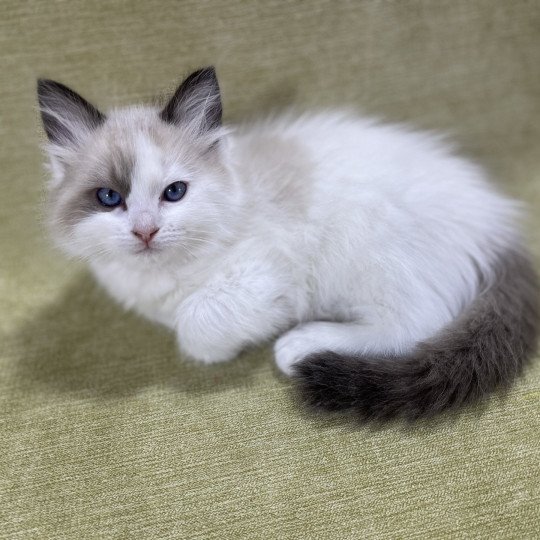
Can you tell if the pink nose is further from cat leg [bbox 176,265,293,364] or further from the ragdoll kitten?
cat leg [bbox 176,265,293,364]

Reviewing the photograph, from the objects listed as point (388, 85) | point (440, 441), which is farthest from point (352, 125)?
point (440, 441)

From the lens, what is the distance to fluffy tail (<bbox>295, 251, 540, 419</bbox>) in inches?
47.6

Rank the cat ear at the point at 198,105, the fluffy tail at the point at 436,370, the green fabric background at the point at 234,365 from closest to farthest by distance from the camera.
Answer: the green fabric background at the point at 234,365 < the fluffy tail at the point at 436,370 < the cat ear at the point at 198,105

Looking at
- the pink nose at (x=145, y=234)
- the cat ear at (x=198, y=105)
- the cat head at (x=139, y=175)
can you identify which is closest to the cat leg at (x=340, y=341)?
the cat head at (x=139, y=175)

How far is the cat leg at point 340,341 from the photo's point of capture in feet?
4.40

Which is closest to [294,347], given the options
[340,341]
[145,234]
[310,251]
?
[340,341]

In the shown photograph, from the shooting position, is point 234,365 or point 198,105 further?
point 234,365

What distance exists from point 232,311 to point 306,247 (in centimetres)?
25

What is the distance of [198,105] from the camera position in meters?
1.35

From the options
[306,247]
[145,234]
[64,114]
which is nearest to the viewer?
[145,234]

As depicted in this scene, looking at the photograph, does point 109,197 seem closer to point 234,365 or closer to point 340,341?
point 234,365

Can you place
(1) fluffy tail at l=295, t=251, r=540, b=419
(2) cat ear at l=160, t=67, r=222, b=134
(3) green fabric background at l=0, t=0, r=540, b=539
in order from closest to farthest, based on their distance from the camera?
(3) green fabric background at l=0, t=0, r=540, b=539
(1) fluffy tail at l=295, t=251, r=540, b=419
(2) cat ear at l=160, t=67, r=222, b=134

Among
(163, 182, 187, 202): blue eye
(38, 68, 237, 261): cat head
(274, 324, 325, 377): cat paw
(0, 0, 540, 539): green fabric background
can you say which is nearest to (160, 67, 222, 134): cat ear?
(38, 68, 237, 261): cat head

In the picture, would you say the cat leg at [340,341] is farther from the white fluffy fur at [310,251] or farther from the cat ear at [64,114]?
the cat ear at [64,114]
